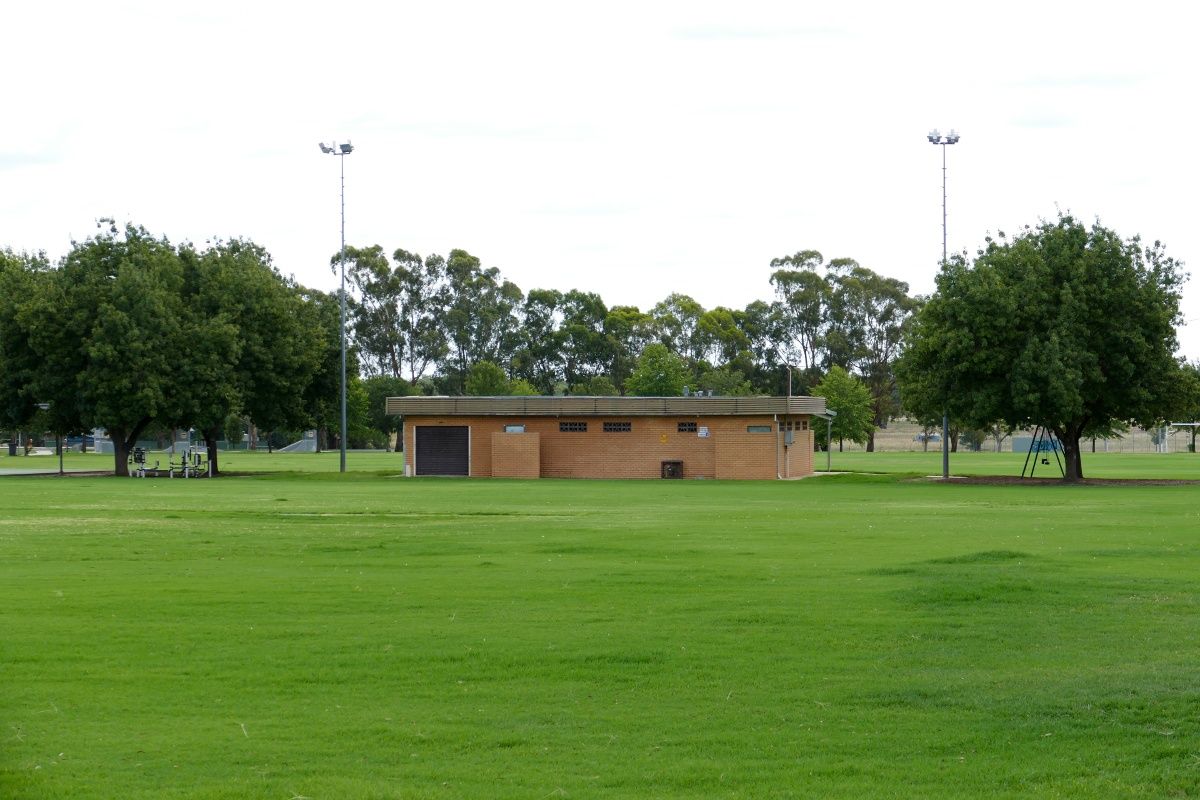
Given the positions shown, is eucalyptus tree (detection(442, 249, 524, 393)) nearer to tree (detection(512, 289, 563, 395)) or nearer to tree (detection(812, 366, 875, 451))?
tree (detection(512, 289, 563, 395))

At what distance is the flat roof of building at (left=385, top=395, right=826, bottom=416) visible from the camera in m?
63.9

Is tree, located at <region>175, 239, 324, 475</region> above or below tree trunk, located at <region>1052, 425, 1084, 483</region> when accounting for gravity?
above

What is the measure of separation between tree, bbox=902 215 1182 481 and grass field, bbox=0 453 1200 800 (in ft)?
101

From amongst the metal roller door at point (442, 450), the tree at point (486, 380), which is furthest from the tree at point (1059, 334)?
the tree at point (486, 380)

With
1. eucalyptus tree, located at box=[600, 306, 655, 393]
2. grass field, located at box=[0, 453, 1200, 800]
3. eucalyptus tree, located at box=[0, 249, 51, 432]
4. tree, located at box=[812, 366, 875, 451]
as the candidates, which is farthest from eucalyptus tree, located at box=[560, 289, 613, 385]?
grass field, located at box=[0, 453, 1200, 800]

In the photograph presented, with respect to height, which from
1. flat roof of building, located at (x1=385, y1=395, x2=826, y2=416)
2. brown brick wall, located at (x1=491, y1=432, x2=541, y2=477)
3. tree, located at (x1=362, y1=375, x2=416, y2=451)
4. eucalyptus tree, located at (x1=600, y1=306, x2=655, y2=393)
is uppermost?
eucalyptus tree, located at (x1=600, y1=306, x2=655, y2=393)

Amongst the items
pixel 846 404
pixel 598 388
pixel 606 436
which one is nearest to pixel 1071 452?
pixel 606 436

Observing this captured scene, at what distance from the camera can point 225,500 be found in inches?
1622

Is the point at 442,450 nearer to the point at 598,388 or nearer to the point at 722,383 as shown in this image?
the point at 722,383

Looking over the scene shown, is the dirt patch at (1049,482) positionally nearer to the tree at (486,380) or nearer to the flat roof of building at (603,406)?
the flat roof of building at (603,406)

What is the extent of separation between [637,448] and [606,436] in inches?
58.8

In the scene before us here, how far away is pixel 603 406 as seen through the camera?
213ft

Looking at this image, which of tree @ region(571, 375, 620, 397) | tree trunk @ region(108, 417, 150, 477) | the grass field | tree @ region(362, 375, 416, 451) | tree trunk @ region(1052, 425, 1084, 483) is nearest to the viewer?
the grass field

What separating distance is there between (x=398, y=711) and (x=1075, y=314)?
4876cm
